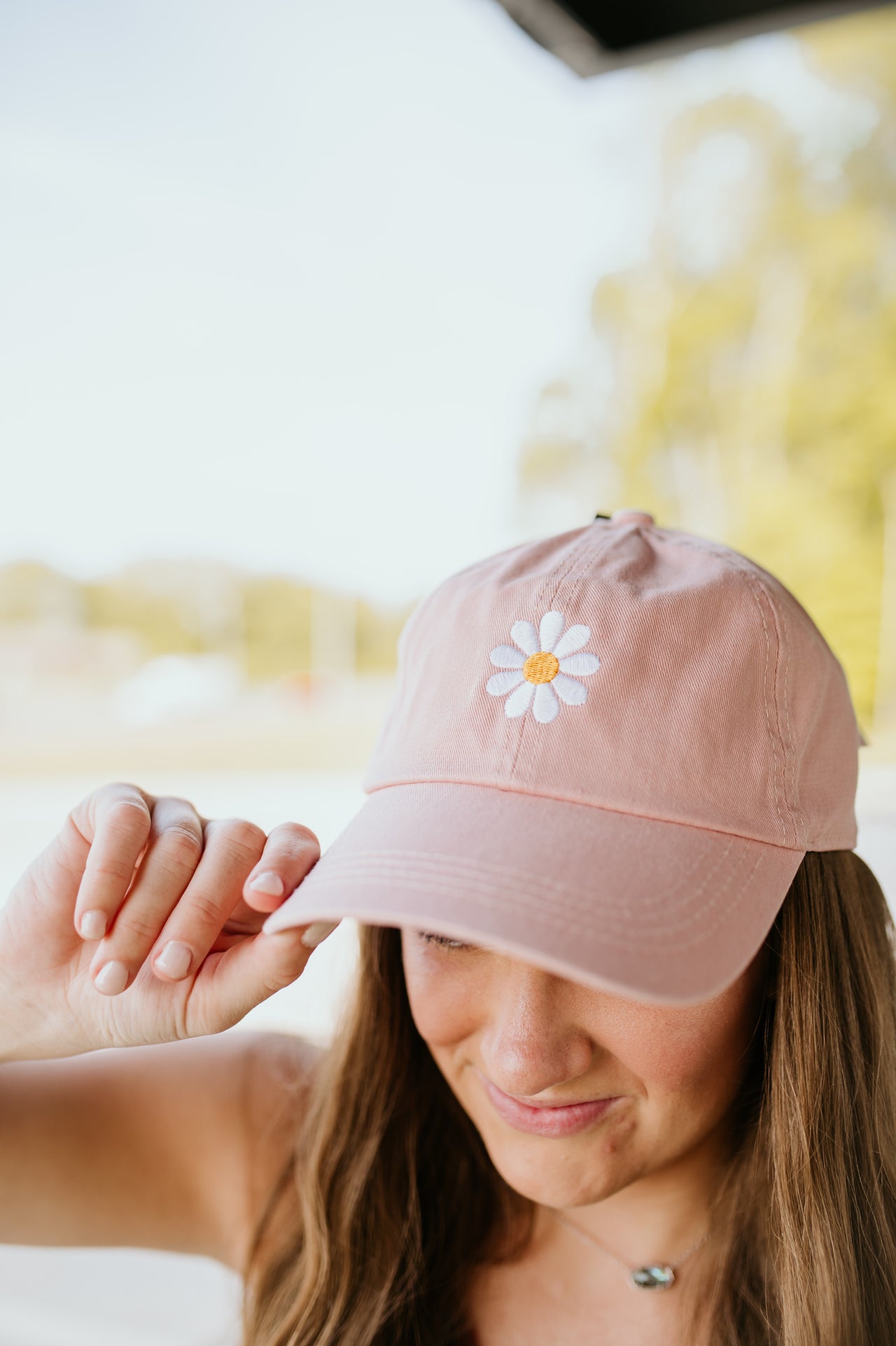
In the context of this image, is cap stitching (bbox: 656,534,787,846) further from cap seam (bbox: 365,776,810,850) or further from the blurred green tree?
the blurred green tree

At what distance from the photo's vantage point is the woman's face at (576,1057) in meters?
0.94

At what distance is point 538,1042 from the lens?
93 cm

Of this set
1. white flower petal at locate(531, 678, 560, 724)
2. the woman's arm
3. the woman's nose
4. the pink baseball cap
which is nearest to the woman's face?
the woman's nose

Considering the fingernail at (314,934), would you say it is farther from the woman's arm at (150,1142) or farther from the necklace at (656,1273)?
the necklace at (656,1273)

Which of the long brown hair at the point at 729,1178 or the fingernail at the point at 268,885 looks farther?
the long brown hair at the point at 729,1178

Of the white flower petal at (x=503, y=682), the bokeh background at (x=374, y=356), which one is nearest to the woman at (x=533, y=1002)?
the white flower petal at (x=503, y=682)

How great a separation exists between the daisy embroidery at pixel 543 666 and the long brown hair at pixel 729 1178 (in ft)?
1.00

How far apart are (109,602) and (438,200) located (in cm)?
361

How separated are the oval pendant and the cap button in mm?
808

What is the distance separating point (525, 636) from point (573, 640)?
1.8 inches

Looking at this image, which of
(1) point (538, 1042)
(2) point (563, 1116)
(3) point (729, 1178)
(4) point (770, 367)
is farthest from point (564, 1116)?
(4) point (770, 367)

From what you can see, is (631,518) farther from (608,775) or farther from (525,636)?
(608,775)

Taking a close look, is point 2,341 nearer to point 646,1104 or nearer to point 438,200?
point 438,200

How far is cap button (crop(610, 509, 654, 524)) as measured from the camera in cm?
115
